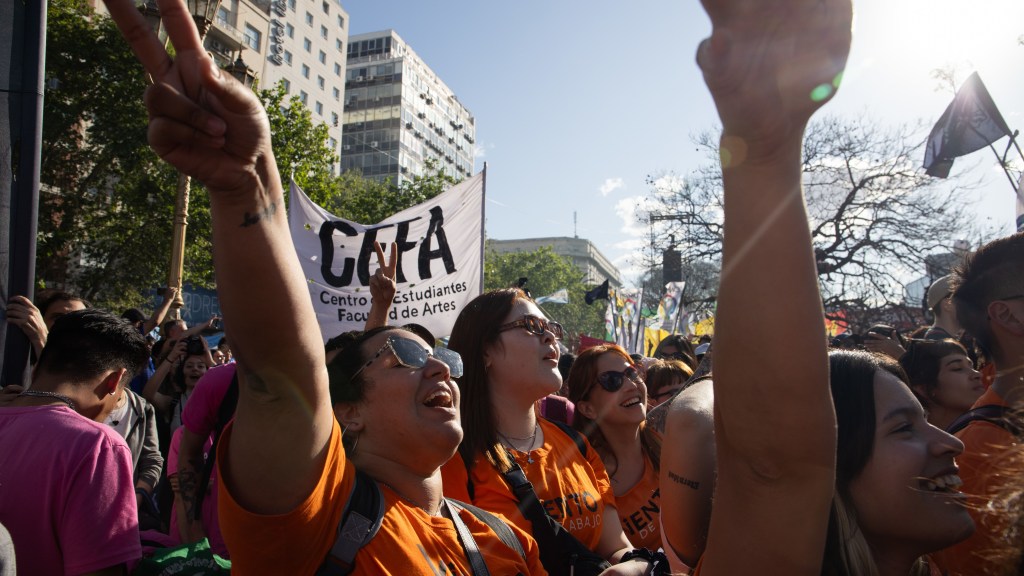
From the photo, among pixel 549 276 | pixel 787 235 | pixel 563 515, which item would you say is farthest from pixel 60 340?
pixel 549 276

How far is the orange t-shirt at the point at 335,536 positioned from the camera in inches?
55.2

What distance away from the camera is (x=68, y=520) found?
7.30 feet

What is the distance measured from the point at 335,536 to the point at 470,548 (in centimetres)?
45

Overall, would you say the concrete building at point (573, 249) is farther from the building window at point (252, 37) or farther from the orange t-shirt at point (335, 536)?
the orange t-shirt at point (335, 536)

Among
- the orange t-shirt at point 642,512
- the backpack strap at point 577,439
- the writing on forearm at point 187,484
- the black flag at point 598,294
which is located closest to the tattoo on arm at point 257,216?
the backpack strap at point 577,439

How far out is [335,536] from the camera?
161 centimetres

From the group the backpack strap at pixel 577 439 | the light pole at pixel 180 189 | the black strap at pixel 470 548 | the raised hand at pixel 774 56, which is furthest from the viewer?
the light pole at pixel 180 189

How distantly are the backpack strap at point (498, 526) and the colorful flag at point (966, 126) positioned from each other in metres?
7.92

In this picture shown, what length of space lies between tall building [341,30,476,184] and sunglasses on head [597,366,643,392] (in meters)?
68.6

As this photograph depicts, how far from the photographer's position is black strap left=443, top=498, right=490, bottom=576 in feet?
6.12

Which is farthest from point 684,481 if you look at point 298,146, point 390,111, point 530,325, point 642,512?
point 390,111

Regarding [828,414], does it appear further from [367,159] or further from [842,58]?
[367,159]

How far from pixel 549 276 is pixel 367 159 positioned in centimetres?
2278

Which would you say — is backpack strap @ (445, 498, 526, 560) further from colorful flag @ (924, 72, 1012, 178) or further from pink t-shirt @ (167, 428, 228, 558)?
colorful flag @ (924, 72, 1012, 178)
